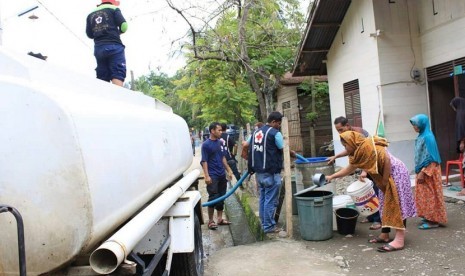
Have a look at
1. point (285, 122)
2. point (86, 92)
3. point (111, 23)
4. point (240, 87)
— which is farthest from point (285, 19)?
point (86, 92)

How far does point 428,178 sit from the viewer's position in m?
5.87

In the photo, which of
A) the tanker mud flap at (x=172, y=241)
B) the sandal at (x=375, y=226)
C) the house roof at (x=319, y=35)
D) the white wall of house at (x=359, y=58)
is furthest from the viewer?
the house roof at (x=319, y=35)

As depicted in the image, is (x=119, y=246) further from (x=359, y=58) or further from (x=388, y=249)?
(x=359, y=58)

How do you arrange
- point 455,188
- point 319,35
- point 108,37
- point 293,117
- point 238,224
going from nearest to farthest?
point 108,37, point 455,188, point 238,224, point 319,35, point 293,117

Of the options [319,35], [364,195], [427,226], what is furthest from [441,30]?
[364,195]

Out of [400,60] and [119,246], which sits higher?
[400,60]

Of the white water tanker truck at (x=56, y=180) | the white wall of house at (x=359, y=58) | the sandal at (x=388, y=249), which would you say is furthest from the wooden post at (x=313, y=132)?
the white water tanker truck at (x=56, y=180)

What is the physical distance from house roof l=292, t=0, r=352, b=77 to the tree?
1304mm

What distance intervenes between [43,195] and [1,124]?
1.24 ft

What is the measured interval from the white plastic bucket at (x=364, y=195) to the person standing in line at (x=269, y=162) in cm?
108

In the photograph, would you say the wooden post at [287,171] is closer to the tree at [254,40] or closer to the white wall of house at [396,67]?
the white wall of house at [396,67]

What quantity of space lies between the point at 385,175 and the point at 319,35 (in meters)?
7.43

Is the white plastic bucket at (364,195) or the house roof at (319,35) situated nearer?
the white plastic bucket at (364,195)

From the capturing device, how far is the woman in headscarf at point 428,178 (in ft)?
18.9
